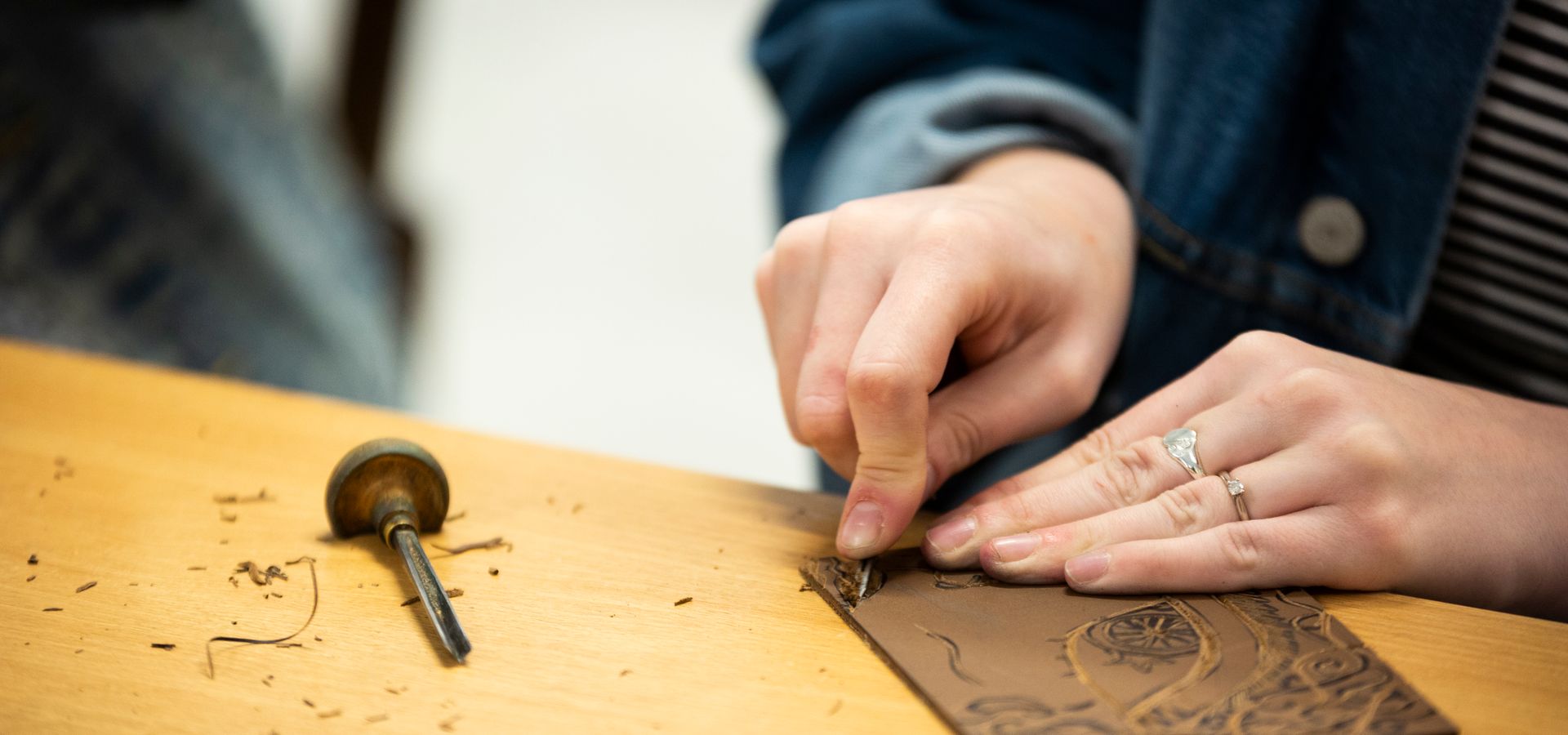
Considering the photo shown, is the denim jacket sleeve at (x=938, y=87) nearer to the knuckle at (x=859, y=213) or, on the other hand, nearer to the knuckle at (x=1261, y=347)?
the knuckle at (x=859, y=213)

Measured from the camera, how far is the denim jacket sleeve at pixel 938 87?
3.40 ft

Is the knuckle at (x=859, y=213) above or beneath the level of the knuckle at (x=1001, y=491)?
above

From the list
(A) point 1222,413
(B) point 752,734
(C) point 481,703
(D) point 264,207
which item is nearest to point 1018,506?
(A) point 1222,413

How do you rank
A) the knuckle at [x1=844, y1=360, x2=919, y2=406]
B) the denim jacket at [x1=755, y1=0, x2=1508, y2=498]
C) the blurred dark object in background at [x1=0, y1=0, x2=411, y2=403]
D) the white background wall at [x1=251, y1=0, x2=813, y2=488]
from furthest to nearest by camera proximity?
1. the white background wall at [x1=251, y1=0, x2=813, y2=488]
2. the blurred dark object in background at [x1=0, y1=0, x2=411, y2=403]
3. the denim jacket at [x1=755, y1=0, x2=1508, y2=498]
4. the knuckle at [x1=844, y1=360, x2=919, y2=406]

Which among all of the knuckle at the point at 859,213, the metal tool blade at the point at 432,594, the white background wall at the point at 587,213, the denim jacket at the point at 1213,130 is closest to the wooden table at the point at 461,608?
the metal tool blade at the point at 432,594

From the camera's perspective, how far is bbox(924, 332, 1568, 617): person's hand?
2.18ft

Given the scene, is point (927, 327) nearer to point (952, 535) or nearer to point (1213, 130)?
point (952, 535)

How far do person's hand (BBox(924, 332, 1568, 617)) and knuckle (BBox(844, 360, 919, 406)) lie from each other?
107mm

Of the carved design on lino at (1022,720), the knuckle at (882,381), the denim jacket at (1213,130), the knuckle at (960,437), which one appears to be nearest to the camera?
the carved design on lino at (1022,720)

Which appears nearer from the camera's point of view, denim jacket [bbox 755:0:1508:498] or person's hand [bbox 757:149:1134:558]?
person's hand [bbox 757:149:1134:558]

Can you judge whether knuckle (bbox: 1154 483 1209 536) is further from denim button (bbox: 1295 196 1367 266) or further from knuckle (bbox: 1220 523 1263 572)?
denim button (bbox: 1295 196 1367 266)

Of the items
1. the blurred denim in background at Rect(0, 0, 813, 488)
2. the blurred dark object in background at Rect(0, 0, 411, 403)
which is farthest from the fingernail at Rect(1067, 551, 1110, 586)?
the blurred dark object in background at Rect(0, 0, 411, 403)

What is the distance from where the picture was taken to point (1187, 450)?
708 mm

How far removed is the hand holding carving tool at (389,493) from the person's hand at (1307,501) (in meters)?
0.34
